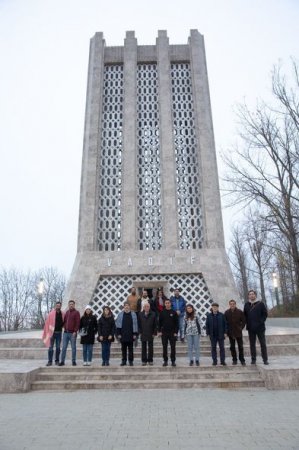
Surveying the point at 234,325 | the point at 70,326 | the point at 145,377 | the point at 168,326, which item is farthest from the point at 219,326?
the point at 70,326

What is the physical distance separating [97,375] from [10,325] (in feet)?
139

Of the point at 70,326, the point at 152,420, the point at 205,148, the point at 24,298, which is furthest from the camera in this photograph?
the point at 24,298

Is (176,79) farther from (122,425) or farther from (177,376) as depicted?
(122,425)

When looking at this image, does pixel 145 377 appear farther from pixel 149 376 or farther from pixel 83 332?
pixel 83 332

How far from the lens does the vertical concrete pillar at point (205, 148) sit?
55.9 ft

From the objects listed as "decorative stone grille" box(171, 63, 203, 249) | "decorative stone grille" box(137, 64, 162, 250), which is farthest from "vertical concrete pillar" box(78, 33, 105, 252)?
"decorative stone grille" box(171, 63, 203, 249)

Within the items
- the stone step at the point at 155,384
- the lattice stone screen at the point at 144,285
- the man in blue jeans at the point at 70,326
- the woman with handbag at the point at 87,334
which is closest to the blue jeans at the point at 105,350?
the woman with handbag at the point at 87,334

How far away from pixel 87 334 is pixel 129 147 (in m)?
11.9

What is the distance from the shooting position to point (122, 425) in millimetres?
4934

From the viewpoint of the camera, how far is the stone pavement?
13.8ft

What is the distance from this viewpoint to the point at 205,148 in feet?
60.1

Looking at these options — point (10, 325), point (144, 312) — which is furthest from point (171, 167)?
point (10, 325)

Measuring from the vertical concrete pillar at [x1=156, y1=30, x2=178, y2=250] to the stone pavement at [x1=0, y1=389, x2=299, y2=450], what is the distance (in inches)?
408

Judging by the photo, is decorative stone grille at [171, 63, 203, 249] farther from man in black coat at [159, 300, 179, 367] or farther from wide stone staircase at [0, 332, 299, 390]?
wide stone staircase at [0, 332, 299, 390]
